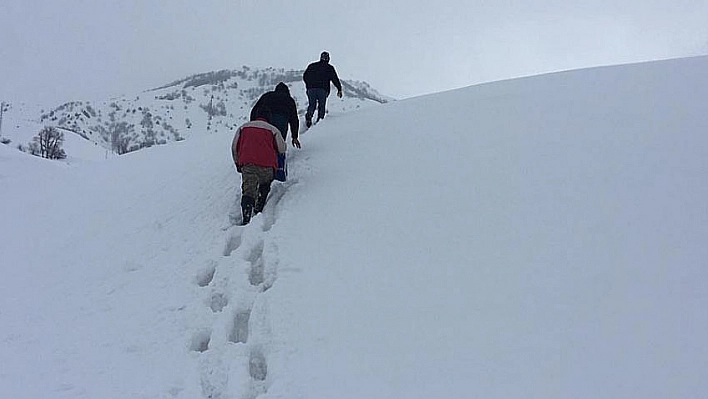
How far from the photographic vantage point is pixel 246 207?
5832 mm

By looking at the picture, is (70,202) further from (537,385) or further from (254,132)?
(537,385)

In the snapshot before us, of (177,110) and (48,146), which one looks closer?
(48,146)

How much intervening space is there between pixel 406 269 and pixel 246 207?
2059 mm

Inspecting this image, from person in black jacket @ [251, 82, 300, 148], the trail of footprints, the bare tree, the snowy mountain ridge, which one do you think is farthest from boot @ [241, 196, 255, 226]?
the snowy mountain ridge

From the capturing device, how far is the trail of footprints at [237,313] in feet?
12.0

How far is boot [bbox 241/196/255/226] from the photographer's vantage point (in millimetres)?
5836

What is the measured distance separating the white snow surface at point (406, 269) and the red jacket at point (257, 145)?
542mm

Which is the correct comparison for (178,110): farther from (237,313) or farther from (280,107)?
(237,313)

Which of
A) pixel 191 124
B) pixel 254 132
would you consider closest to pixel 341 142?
pixel 254 132

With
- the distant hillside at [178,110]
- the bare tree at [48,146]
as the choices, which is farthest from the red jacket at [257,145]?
the distant hillside at [178,110]

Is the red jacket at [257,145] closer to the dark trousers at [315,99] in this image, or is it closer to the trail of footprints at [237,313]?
the trail of footprints at [237,313]

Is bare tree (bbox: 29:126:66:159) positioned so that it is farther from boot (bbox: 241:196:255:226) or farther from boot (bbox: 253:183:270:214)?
boot (bbox: 241:196:255:226)

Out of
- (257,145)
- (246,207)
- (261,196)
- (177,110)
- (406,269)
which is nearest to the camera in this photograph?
(406,269)

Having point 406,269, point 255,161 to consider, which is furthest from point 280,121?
point 406,269
